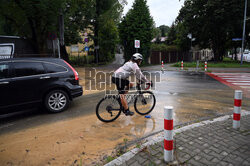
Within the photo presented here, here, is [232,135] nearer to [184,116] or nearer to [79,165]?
[184,116]

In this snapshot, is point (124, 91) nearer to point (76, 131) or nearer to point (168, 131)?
point (76, 131)

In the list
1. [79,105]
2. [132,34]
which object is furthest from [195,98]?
[132,34]

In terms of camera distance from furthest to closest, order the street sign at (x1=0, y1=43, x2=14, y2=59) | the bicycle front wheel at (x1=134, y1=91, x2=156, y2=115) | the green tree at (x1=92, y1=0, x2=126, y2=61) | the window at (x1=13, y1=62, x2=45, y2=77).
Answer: the green tree at (x1=92, y1=0, x2=126, y2=61), the street sign at (x1=0, y1=43, x2=14, y2=59), the bicycle front wheel at (x1=134, y1=91, x2=156, y2=115), the window at (x1=13, y1=62, x2=45, y2=77)

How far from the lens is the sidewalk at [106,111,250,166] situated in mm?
3074

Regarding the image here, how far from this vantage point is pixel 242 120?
16.0 feet

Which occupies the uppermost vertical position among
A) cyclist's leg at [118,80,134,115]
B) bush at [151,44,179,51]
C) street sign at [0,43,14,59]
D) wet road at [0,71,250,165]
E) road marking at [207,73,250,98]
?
bush at [151,44,179,51]

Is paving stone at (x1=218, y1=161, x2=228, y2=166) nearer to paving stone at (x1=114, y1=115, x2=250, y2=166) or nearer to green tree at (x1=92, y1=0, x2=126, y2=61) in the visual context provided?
paving stone at (x1=114, y1=115, x2=250, y2=166)

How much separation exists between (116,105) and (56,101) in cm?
202

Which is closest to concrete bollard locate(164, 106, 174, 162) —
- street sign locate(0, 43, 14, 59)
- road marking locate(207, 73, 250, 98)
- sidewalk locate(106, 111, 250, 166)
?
sidewalk locate(106, 111, 250, 166)

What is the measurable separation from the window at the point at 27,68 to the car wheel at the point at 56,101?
0.74 m

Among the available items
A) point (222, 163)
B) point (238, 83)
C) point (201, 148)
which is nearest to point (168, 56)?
point (238, 83)

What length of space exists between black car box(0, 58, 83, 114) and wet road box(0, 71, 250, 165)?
437 millimetres

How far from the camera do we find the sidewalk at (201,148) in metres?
3.07

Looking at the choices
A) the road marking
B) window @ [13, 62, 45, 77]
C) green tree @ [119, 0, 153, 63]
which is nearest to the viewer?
window @ [13, 62, 45, 77]
